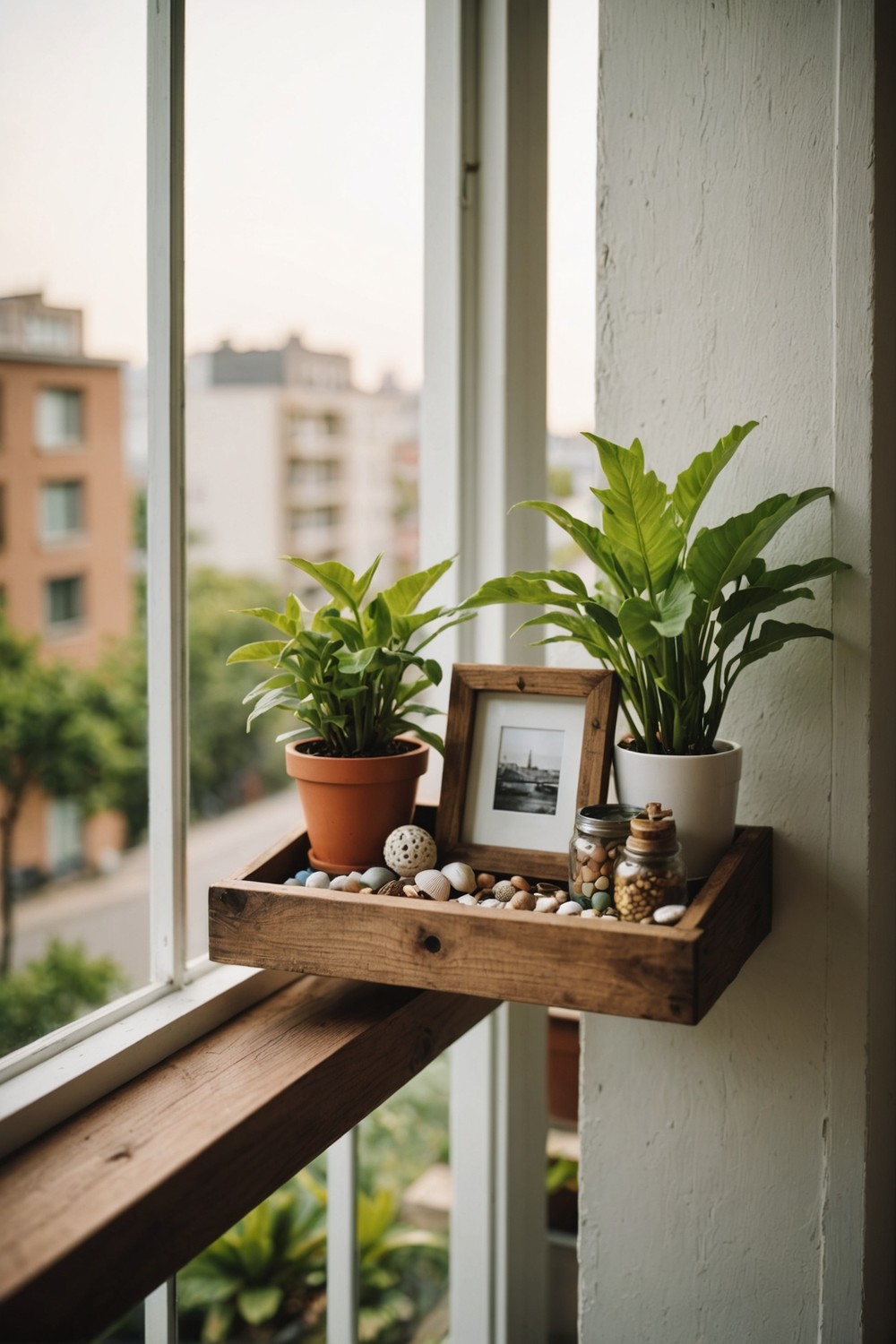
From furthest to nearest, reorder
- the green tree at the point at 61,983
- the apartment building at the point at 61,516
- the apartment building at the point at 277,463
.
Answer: the apartment building at the point at 277,463 → the apartment building at the point at 61,516 → the green tree at the point at 61,983

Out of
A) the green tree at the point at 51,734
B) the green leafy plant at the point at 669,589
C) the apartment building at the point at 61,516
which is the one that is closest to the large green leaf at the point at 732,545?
the green leafy plant at the point at 669,589

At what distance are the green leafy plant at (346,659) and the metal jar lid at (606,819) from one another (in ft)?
0.72

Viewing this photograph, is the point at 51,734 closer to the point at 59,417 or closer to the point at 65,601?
the point at 65,601

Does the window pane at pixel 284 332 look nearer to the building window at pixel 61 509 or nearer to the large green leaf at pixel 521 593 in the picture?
the large green leaf at pixel 521 593

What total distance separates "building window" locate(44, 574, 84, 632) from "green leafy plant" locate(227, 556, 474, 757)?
487 inches

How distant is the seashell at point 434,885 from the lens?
1.11 m

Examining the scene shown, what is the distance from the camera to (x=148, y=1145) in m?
0.92

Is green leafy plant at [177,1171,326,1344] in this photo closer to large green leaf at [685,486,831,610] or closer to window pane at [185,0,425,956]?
window pane at [185,0,425,956]

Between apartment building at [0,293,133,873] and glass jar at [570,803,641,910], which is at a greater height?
apartment building at [0,293,133,873]

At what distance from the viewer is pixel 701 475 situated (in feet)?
3.59

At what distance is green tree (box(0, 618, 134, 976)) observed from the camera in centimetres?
1192

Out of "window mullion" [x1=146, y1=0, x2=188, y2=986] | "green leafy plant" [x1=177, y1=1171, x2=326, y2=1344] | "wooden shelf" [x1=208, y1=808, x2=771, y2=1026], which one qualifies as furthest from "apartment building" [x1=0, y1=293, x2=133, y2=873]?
"wooden shelf" [x1=208, y1=808, x2=771, y2=1026]

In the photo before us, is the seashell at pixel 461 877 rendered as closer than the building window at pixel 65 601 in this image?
Yes

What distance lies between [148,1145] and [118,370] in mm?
13921
